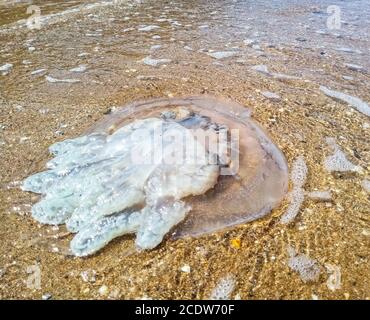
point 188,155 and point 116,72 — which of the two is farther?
point 116,72

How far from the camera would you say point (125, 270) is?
2.47 metres

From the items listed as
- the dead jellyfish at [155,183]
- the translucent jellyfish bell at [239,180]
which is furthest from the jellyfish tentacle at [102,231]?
the translucent jellyfish bell at [239,180]

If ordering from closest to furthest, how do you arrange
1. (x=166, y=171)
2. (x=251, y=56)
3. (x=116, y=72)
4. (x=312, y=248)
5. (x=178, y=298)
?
1. (x=178, y=298)
2. (x=312, y=248)
3. (x=166, y=171)
4. (x=116, y=72)
5. (x=251, y=56)

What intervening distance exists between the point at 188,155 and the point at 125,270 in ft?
3.37

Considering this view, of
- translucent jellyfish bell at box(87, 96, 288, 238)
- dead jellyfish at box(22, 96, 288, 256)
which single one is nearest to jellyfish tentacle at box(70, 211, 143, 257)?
dead jellyfish at box(22, 96, 288, 256)

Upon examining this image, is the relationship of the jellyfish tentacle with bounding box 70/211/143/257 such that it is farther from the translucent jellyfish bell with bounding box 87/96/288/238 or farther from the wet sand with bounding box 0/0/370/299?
the translucent jellyfish bell with bounding box 87/96/288/238

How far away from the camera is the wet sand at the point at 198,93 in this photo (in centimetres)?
243

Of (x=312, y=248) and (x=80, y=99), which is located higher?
(x=80, y=99)

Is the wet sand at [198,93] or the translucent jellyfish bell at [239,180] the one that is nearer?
the wet sand at [198,93]

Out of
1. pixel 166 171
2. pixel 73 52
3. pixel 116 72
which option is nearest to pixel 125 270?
pixel 166 171

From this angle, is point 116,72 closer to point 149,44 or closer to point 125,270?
point 149,44

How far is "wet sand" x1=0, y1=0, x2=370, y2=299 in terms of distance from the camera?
7.98ft

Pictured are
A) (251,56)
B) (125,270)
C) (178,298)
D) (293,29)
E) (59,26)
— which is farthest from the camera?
(59,26)

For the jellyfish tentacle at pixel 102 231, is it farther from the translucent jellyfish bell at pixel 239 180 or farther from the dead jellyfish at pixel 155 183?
the translucent jellyfish bell at pixel 239 180
